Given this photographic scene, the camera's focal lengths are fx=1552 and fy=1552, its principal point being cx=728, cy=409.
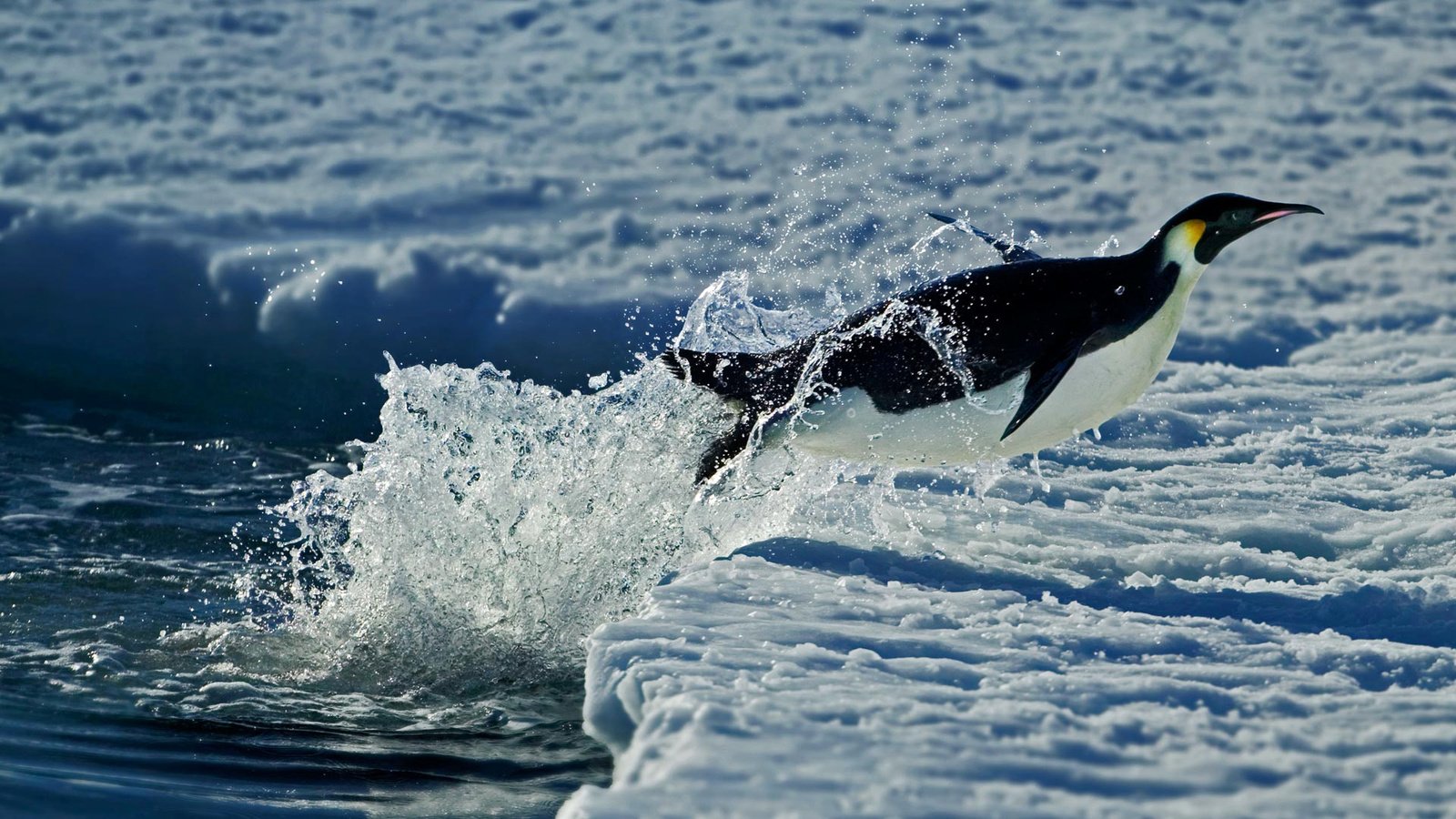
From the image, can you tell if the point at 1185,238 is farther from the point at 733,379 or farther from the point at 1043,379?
the point at 733,379

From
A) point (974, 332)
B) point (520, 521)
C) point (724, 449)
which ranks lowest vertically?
point (520, 521)

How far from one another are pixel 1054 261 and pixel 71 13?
832 centimetres

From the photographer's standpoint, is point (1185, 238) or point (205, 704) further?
point (1185, 238)

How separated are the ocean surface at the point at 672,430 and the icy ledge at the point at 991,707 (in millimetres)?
11

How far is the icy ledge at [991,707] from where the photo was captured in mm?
2209

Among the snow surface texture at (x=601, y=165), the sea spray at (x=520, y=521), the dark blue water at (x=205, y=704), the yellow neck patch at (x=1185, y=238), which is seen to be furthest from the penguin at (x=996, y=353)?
the snow surface texture at (x=601, y=165)

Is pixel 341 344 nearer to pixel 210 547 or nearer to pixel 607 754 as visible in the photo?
pixel 210 547

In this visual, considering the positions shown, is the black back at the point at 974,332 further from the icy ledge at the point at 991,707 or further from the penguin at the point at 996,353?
the icy ledge at the point at 991,707

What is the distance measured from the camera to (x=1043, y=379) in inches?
142

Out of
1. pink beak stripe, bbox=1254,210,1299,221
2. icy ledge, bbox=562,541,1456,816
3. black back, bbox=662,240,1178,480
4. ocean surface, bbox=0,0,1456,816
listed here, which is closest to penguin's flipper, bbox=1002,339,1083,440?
black back, bbox=662,240,1178,480

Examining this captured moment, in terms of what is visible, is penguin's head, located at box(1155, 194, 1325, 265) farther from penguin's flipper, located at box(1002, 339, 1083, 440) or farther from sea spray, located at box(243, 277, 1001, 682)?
sea spray, located at box(243, 277, 1001, 682)

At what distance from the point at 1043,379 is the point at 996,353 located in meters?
0.15

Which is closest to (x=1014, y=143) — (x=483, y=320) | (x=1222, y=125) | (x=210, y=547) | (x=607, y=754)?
(x=1222, y=125)

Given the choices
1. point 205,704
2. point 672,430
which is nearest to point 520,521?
point 672,430
